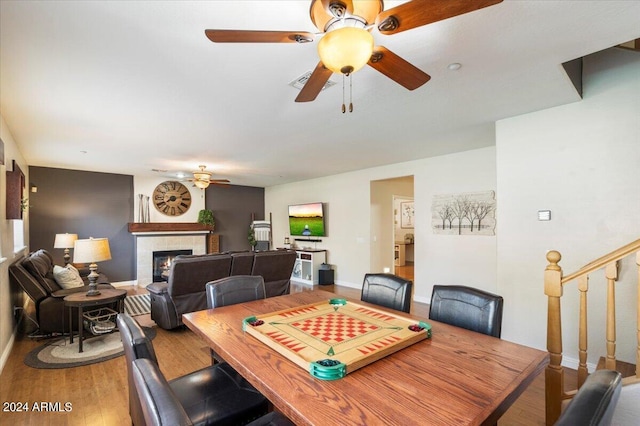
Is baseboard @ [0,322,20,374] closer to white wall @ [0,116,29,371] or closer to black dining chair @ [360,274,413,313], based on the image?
Answer: white wall @ [0,116,29,371]

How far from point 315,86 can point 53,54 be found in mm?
1815

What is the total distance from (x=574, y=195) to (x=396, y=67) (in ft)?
7.92

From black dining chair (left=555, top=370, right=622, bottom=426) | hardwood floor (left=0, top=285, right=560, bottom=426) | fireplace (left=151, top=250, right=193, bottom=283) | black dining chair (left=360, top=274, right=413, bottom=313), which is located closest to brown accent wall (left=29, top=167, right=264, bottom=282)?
fireplace (left=151, top=250, right=193, bottom=283)

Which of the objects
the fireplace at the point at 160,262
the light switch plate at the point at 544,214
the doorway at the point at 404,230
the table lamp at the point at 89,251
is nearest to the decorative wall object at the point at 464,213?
the light switch plate at the point at 544,214

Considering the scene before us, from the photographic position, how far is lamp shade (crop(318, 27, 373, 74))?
1322 mm

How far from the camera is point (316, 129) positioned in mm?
3691

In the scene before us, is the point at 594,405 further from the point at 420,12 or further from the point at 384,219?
the point at 384,219

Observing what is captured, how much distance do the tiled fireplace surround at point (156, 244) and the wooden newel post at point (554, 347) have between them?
24.4ft

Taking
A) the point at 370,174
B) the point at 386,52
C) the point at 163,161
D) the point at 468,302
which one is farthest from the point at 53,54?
the point at 370,174

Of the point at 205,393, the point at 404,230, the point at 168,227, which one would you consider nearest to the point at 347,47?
the point at 205,393

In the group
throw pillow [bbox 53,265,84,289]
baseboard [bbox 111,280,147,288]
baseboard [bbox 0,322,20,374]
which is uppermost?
throw pillow [bbox 53,265,84,289]

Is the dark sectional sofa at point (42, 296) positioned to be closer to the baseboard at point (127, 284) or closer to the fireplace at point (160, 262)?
the baseboard at point (127, 284)

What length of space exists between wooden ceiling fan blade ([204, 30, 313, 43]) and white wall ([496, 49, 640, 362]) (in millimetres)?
2838

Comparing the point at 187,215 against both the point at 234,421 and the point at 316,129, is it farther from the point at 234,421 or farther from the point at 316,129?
the point at 234,421
